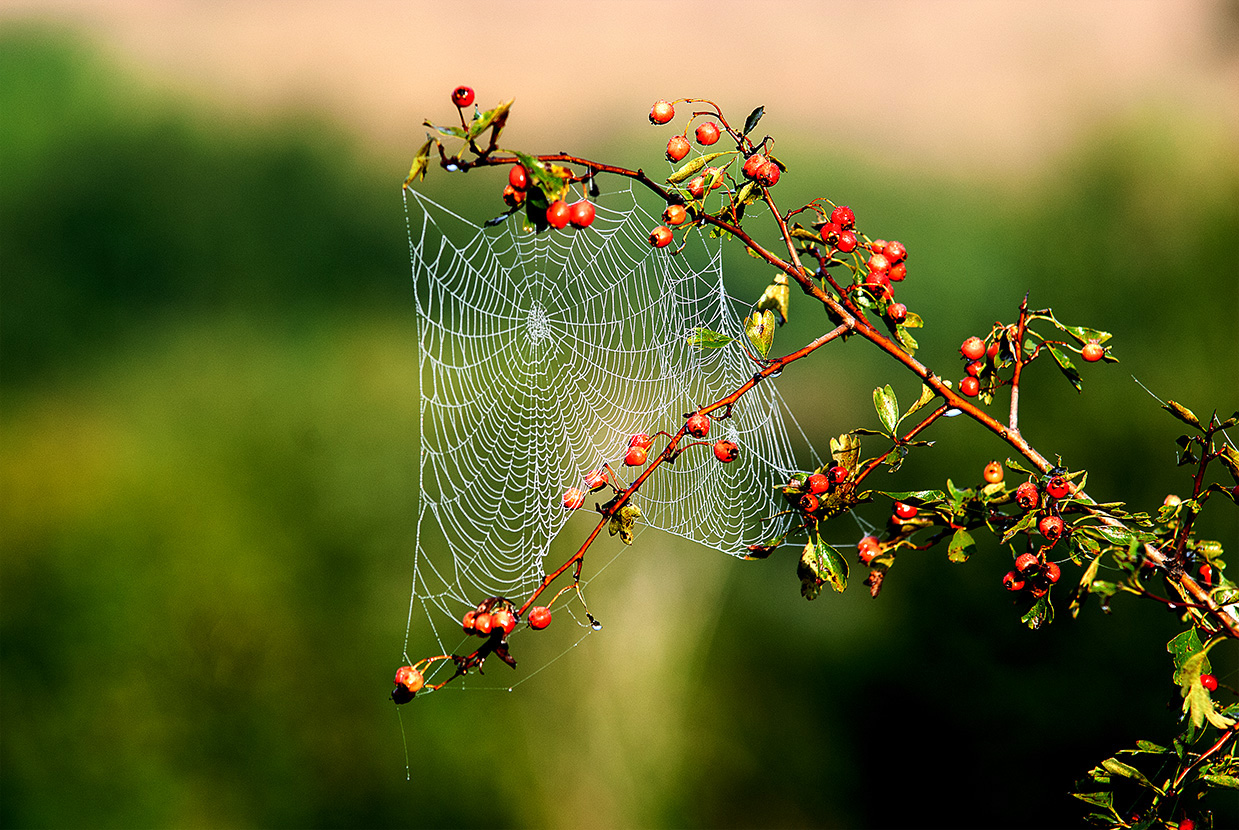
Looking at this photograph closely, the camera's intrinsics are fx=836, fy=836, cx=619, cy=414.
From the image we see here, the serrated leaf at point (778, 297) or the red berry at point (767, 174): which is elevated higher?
the red berry at point (767, 174)

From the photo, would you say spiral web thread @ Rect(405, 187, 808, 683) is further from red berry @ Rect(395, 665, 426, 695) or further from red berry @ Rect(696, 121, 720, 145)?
red berry @ Rect(395, 665, 426, 695)

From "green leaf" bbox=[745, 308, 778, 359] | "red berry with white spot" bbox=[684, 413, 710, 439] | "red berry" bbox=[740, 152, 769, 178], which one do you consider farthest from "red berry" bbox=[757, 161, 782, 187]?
"red berry with white spot" bbox=[684, 413, 710, 439]

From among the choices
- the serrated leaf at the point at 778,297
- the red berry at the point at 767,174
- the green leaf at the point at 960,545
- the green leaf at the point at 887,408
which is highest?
the red berry at the point at 767,174

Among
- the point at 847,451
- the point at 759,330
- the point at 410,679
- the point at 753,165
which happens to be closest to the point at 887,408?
the point at 847,451

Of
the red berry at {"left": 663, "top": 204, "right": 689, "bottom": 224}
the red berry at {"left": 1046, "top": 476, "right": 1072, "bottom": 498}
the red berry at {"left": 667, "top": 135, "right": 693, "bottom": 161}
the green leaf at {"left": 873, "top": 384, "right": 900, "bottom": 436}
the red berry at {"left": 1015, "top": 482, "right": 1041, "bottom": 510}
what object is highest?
the red berry at {"left": 667, "top": 135, "right": 693, "bottom": 161}

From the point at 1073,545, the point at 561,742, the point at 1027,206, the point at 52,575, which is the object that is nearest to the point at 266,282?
the point at 52,575

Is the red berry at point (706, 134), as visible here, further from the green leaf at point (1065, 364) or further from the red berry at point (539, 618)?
the red berry at point (539, 618)

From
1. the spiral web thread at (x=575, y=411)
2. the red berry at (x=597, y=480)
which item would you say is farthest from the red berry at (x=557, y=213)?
the spiral web thread at (x=575, y=411)

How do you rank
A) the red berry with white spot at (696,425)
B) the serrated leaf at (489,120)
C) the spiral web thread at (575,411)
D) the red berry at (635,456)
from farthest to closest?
the spiral web thread at (575,411) → the red berry at (635,456) → the red berry with white spot at (696,425) → the serrated leaf at (489,120)
